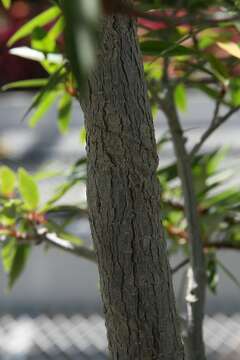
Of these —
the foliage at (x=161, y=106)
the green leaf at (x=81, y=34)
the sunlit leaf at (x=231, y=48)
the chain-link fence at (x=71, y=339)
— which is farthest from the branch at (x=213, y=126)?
the chain-link fence at (x=71, y=339)

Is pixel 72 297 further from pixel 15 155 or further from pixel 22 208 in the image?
pixel 22 208

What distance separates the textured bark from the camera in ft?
1.42

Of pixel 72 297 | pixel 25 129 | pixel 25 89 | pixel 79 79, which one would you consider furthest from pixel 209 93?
pixel 25 89

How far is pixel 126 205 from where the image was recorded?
450 millimetres

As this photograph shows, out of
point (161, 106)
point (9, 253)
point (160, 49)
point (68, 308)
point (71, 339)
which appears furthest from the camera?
point (68, 308)

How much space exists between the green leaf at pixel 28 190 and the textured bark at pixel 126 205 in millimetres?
323

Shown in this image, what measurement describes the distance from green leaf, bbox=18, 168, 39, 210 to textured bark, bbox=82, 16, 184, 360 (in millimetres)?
323

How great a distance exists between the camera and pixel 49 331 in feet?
5.36

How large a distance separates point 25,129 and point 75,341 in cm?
132

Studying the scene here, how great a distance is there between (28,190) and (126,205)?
0.36 meters

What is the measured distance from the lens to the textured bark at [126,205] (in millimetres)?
434

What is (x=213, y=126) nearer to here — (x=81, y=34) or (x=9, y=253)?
(x=9, y=253)

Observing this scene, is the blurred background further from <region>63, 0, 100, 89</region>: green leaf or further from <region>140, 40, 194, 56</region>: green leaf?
<region>63, 0, 100, 89</region>: green leaf

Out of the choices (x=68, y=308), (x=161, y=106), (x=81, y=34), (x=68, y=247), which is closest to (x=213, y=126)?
(x=161, y=106)
